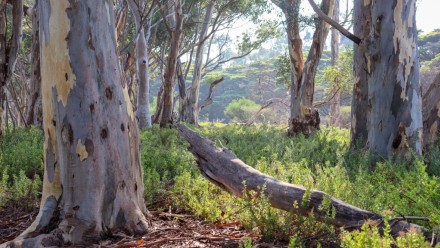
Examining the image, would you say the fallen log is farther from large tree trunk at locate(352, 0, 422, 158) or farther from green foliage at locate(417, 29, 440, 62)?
green foliage at locate(417, 29, 440, 62)

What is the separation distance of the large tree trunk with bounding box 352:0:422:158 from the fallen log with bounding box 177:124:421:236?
2.69 m

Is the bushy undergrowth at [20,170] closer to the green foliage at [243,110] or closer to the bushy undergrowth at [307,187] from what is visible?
the bushy undergrowth at [307,187]

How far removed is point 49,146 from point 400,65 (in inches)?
172

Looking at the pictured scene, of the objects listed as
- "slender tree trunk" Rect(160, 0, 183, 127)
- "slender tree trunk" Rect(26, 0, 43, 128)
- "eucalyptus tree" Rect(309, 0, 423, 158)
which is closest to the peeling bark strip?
"slender tree trunk" Rect(160, 0, 183, 127)

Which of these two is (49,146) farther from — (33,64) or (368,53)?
(33,64)

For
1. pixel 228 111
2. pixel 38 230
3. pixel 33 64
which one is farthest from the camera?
pixel 228 111

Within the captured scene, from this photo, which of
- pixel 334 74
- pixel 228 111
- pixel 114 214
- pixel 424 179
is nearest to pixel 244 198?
pixel 114 214

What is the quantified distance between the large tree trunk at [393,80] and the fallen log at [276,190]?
269 centimetres

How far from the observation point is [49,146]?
10.4 ft

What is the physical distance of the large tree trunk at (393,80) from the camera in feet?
18.5

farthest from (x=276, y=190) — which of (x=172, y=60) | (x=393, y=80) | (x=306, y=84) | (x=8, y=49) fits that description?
(x=306, y=84)

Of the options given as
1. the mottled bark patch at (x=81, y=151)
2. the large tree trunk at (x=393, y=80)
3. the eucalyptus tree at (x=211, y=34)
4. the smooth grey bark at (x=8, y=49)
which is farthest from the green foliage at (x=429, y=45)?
the mottled bark patch at (x=81, y=151)

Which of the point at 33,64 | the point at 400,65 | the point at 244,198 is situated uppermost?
the point at 33,64

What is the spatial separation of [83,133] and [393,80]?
416 cm
